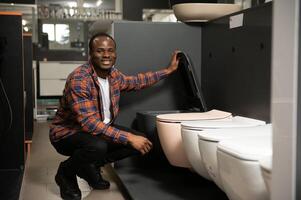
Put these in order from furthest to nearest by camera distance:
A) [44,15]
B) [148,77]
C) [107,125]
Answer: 1. [44,15]
2. [148,77]
3. [107,125]

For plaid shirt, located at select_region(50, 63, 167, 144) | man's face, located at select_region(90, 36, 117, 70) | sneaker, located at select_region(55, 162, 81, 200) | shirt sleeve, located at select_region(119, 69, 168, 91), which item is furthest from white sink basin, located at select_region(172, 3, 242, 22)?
sneaker, located at select_region(55, 162, 81, 200)

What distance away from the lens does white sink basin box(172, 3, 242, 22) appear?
9.36 ft

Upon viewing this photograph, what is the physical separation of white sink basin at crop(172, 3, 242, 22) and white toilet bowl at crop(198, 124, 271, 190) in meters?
1.21

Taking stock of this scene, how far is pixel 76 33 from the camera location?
657 centimetres

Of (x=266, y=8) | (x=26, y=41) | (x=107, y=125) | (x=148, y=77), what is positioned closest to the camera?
(x=266, y=8)

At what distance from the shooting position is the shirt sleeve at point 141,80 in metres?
2.78

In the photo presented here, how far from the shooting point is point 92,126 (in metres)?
2.36

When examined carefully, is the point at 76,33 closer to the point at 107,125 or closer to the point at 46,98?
the point at 46,98

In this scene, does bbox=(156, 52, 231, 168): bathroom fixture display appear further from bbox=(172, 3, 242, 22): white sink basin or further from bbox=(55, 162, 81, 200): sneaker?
bbox=(172, 3, 242, 22): white sink basin

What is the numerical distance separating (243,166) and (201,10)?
173 centimetres

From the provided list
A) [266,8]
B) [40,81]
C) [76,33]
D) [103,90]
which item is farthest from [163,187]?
[76,33]

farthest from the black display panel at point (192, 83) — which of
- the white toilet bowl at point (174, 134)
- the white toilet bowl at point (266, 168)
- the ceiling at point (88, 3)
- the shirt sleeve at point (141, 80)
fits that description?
the ceiling at point (88, 3)

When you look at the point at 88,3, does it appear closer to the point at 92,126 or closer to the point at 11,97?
the point at 11,97

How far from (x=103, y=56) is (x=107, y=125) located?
1.38 ft
